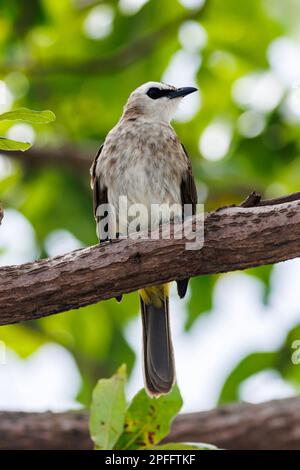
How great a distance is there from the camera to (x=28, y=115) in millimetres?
3498

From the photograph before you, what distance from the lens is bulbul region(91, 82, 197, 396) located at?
5.20 metres

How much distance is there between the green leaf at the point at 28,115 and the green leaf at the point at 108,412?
112cm

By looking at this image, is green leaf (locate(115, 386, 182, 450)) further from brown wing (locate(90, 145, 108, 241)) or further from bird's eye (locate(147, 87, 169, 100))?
bird's eye (locate(147, 87, 169, 100))

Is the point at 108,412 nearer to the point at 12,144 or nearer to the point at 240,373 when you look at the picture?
the point at 12,144

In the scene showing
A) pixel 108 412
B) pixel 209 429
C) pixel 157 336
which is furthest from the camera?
pixel 157 336

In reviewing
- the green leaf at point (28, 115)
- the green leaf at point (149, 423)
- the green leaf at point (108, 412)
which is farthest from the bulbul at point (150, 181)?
the green leaf at point (28, 115)

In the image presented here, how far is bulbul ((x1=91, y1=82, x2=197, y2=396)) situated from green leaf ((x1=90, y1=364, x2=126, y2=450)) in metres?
0.83

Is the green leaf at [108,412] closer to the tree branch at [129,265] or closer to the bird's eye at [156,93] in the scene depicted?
the tree branch at [129,265]

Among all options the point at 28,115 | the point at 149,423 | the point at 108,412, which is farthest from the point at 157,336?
the point at 28,115

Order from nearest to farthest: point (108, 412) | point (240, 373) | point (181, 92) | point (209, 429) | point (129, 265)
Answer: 1. point (129, 265)
2. point (108, 412)
3. point (209, 429)
4. point (181, 92)
5. point (240, 373)

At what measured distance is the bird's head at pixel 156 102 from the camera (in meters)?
5.71

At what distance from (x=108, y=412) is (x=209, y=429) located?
1.22 m
